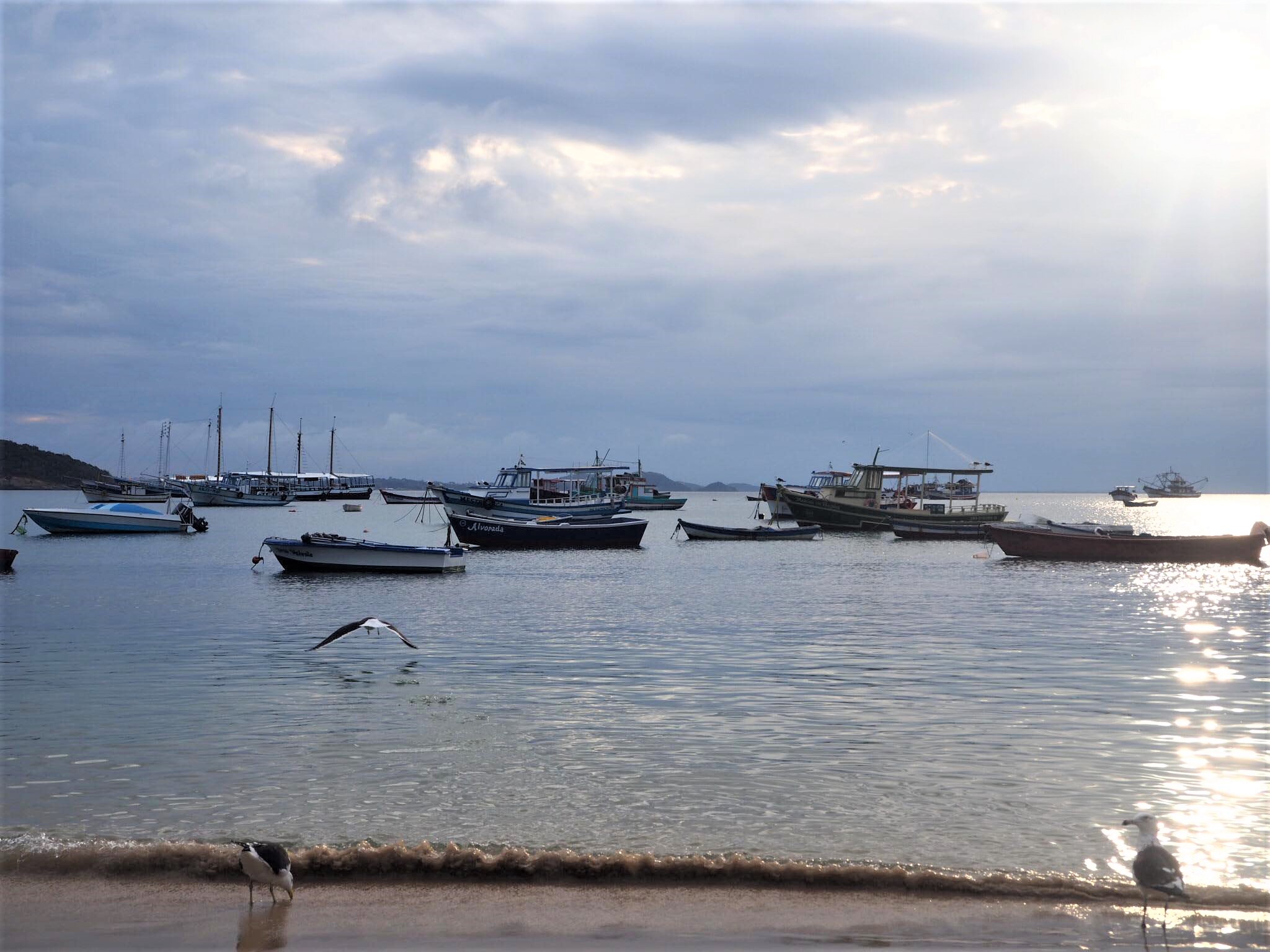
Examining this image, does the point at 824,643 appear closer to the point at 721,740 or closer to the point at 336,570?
the point at 721,740

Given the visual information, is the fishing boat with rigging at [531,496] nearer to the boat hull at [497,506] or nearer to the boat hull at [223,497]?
the boat hull at [497,506]

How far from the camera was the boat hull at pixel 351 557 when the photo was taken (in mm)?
38750

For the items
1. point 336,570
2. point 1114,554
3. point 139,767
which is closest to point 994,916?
point 139,767

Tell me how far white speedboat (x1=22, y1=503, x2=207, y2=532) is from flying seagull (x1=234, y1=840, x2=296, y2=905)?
6309 centimetres

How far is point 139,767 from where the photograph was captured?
11586 mm

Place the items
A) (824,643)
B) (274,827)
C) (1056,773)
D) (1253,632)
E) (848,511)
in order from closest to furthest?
(274,827), (1056,773), (824,643), (1253,632), (848,511)

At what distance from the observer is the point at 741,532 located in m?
67.3

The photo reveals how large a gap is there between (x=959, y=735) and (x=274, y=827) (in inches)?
326

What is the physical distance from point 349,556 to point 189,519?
36231 millimetres

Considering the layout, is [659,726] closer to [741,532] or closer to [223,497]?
[741,532]

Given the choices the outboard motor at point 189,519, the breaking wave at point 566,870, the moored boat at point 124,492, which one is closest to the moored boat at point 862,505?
the outboard motor at point 189,519

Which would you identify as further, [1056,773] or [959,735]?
[959,735]

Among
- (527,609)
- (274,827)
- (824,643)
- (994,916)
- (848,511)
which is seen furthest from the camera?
(848,511)

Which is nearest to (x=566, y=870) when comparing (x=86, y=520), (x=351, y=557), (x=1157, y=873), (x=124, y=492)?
(x=1157, y=873)
